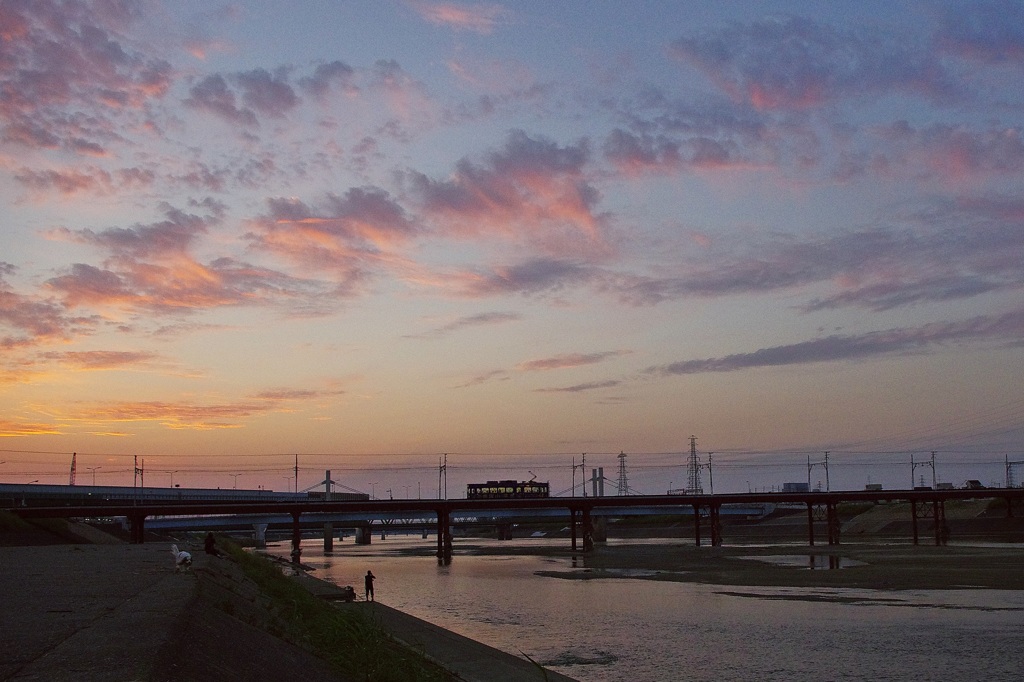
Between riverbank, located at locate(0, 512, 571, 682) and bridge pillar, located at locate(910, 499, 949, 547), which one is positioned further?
bridge pillar, located at locate(910, 499, 949, 547)

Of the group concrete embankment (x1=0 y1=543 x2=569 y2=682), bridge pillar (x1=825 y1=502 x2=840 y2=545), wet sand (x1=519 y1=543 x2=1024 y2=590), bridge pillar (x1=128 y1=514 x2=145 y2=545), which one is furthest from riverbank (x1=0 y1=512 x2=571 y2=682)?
bridge pillar (x1=825 y1=502 x2=840 y2=545)

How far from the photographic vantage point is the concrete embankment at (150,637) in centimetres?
1372

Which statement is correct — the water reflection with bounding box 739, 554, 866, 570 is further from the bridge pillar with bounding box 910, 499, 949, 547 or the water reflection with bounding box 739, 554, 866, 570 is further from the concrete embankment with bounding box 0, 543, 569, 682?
the concrete embankment with bounding box 0, 543, 569, 682

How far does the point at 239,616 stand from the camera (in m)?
23.8

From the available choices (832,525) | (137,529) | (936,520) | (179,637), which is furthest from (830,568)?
(137,529)

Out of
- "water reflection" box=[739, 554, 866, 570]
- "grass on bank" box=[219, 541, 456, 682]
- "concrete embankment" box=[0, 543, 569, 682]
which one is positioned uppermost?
"concrete embankment" box=[0, 543, 569, 682]

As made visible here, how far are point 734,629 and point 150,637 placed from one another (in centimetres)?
3229

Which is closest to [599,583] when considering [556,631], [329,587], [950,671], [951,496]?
[329,587]

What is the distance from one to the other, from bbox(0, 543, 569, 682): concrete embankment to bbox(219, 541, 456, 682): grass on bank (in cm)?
97

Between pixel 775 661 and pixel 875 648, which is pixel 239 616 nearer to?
pixel 775 661

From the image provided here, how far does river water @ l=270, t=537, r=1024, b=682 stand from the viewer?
32031mm

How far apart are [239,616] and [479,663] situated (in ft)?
38.6

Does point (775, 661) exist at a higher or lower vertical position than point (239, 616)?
lower

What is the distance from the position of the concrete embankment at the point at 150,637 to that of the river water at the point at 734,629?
17.1ft
